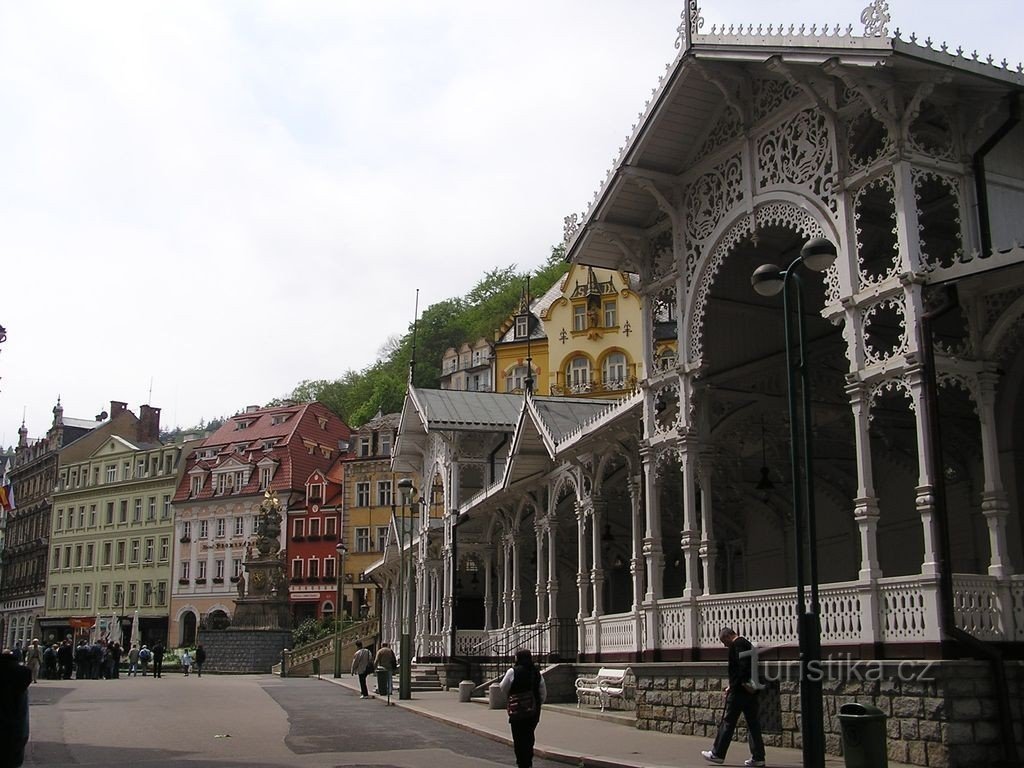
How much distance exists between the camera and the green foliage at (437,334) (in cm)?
8162

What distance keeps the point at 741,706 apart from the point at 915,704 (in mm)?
1905

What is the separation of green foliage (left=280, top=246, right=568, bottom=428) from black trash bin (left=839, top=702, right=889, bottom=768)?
6525cm

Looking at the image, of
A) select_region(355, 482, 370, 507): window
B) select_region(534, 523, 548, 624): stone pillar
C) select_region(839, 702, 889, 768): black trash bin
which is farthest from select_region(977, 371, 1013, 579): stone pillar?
select_region(355, 482, 370, 507): window

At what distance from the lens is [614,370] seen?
5497 cm

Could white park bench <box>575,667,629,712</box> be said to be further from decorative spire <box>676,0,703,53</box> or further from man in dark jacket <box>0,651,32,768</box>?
man in dark jacket <box>0,651,32,768</box>

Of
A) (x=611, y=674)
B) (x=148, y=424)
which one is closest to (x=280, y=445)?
(x=148, y=424)

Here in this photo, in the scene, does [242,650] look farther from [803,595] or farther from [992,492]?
[803,595]

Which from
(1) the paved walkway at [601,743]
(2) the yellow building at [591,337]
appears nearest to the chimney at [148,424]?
(2) the yellow building at [591,337]

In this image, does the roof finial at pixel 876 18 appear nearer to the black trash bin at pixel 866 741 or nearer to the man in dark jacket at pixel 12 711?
the black trash bin at pixel 866 741

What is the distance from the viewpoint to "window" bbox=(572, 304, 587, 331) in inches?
2210

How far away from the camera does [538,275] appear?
80.2 m

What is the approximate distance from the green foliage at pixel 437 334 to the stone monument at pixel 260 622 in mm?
25964

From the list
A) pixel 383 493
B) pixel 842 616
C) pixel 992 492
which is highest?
pixel 383 493

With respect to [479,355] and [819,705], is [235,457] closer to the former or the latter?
[479,355]
